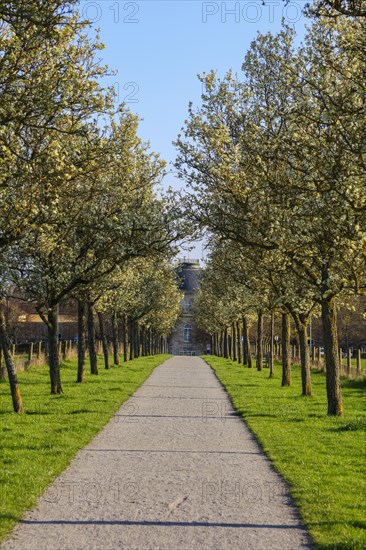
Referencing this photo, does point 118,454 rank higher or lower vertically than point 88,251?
lower

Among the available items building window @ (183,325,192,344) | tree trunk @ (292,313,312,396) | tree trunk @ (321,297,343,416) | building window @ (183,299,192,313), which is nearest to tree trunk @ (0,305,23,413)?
tree trunk @ (321,297,343,416)

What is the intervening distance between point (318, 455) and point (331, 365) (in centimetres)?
693

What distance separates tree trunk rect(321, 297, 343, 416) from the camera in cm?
1997

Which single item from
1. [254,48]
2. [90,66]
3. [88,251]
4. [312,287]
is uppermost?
[254,48]

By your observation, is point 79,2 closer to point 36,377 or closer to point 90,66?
point 90,66

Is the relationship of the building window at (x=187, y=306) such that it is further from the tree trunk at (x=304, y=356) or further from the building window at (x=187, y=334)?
the tree trunk at (x=304, y=356)

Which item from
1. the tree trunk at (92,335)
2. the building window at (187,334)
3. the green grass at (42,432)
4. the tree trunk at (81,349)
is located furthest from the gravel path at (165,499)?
the building window at (187,334)

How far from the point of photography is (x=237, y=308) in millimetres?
49656

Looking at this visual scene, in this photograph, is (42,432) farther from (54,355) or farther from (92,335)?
(92,335)

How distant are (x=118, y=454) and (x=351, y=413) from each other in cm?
1016

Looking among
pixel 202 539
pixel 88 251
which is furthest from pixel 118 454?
pixel 88 251

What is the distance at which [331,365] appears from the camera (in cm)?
2017

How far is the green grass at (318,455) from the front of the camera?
862cm

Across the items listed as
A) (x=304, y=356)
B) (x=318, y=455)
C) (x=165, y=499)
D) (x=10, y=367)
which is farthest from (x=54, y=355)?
(x=165, y=499)
